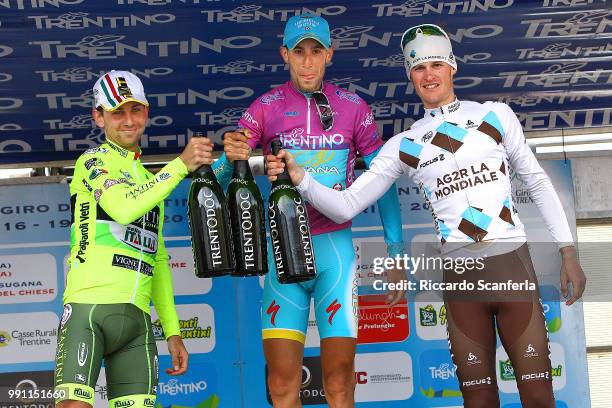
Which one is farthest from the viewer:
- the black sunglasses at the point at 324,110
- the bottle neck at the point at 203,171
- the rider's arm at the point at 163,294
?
the black sunglasses at the point at 324,110

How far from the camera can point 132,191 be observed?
3381 millimetres

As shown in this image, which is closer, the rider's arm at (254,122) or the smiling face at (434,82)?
the smiling face at (434,82)

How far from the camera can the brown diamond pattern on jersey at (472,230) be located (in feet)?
11.5

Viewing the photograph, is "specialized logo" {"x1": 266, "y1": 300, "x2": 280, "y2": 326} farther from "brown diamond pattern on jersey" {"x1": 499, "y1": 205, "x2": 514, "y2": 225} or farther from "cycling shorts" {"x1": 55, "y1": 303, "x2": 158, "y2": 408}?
"brown diamond pattern on jersey" {"x1": 499, "y1": 205, "x2": 514, "y2": 225}

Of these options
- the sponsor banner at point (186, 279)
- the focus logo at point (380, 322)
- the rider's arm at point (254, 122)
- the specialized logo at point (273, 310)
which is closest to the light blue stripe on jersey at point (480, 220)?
the specialized logo at point (273, 310)

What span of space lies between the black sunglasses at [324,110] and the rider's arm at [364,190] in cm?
23

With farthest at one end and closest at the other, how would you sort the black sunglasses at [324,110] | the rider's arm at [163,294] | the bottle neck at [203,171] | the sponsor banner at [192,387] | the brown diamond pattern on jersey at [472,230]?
the sponsor banner at [192,387], the black sunglasses at [324,110], the rider's arm at [163,294], the brown diamond pattern on jersey at [472,230], the bottle neck at [203,171]

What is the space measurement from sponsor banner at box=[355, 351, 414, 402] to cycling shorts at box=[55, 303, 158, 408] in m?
1.72

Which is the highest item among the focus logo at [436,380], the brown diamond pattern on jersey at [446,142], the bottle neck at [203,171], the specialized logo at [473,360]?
the brown diamond pattern on jersey at [446,142]

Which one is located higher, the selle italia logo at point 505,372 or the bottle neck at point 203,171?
the bottle neck at point 203,171

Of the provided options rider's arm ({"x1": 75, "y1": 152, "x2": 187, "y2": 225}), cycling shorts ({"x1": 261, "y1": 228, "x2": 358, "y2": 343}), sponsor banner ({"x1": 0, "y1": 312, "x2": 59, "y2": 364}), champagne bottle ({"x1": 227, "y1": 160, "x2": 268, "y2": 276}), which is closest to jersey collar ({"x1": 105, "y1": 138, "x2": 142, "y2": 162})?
rider's arm ({"x1": 75, "y1": 152, "x2": 187, "y2": 225})

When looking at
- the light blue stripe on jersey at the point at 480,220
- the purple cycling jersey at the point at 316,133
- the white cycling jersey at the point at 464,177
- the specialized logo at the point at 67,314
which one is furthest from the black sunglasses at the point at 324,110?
the specialized logo at the point at 67,314

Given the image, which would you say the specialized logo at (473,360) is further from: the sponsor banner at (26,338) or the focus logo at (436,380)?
the sponsor banner at (26,338)

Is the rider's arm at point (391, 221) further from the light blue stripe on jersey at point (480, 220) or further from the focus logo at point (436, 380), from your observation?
the focus logo at point (436, 380)
